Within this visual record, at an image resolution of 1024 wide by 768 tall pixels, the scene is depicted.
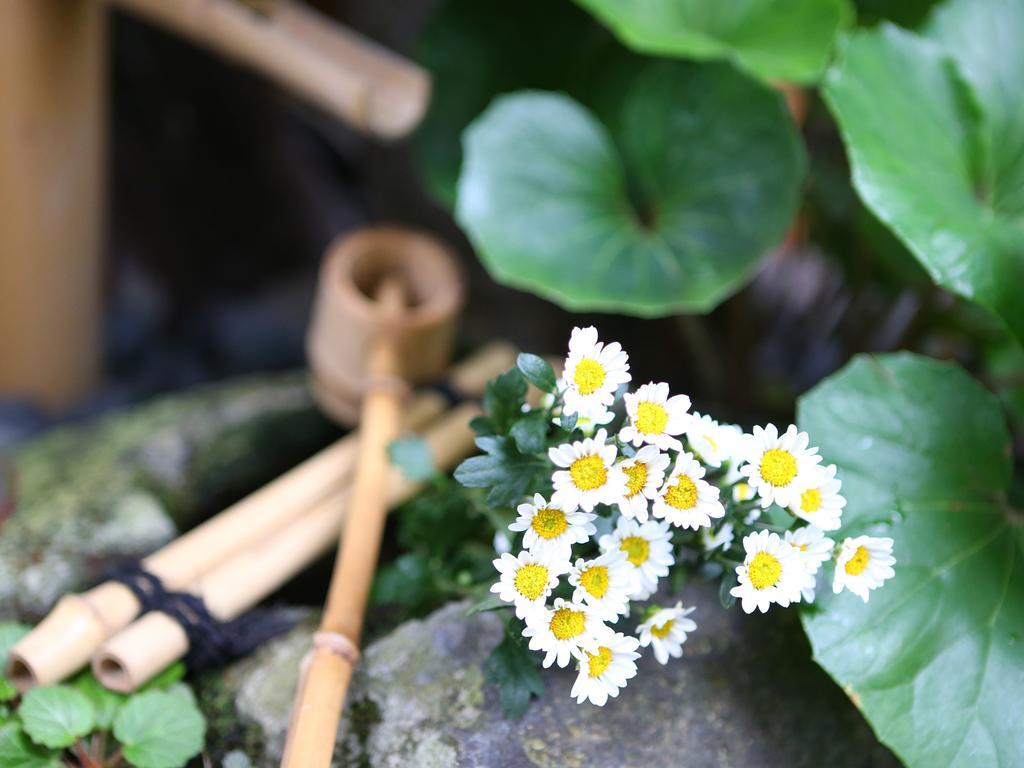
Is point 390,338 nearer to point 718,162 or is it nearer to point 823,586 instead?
point 718,162

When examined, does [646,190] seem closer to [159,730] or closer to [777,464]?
[777,464]

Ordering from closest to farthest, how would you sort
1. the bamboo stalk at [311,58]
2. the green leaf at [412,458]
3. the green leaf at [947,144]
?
the green leaf at [947,144] → the green leaf at [412,458] → the bamboo stalk at [311,58]

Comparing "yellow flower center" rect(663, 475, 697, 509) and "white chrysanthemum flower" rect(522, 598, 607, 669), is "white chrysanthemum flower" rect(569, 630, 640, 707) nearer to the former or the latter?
"white chrysanthemum flower" rect(522, 598, 607, 669)

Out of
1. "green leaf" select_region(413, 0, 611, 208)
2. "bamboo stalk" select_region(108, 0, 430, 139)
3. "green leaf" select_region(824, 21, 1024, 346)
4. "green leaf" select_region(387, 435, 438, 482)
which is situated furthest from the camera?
"green leaf" select_region(413, 0, 611, 208)

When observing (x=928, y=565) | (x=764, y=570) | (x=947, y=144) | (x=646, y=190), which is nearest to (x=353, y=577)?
(x=764, y=570)

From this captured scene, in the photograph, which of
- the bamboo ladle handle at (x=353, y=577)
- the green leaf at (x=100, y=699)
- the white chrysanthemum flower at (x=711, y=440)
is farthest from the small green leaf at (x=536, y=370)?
the green leaf at (x=100, y=699)

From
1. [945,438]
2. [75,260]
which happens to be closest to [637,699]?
[945,438]

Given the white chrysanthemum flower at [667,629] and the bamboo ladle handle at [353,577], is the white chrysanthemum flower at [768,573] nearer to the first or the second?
the white chrysanthemum flower at [667,629]

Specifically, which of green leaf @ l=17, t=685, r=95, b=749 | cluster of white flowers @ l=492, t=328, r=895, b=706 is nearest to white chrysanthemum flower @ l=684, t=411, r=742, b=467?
cluster of white flowers @ l=492, t=328, r=895, b=706
